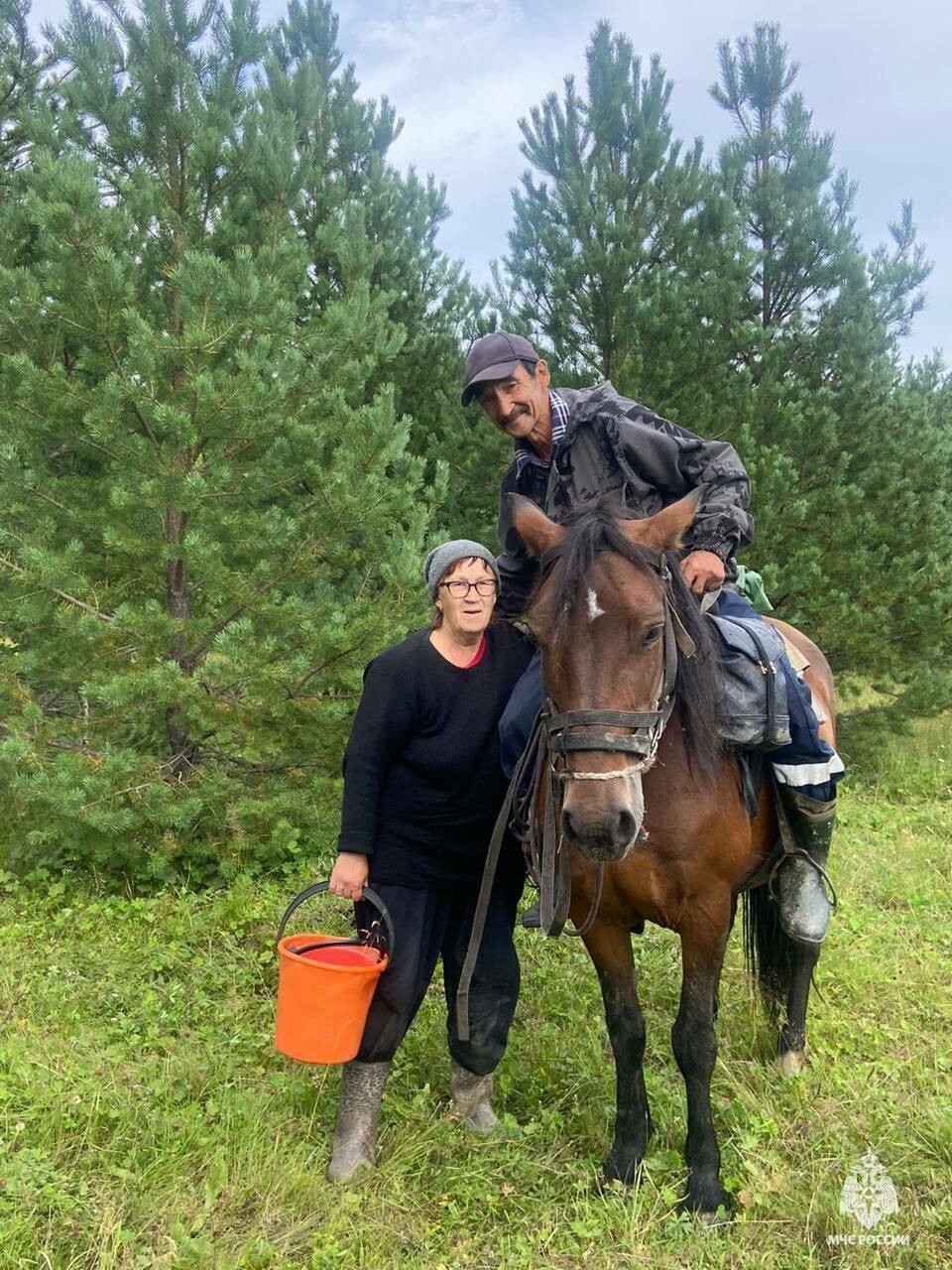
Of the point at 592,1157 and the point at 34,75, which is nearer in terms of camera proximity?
the point at 592,1157

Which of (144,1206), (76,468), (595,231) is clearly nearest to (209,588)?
(76,468)

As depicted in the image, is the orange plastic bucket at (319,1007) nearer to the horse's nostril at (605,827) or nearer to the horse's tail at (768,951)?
the horse's nostril at (605,827)

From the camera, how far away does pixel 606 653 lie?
2119 mm

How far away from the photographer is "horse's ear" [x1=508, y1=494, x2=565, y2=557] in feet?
7.86

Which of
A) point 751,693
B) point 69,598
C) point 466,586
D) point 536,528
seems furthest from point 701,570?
point 69,598

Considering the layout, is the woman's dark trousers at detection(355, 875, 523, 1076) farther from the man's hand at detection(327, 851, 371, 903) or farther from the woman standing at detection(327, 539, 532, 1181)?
the man's hand at detection(327, 851, 371, 903)

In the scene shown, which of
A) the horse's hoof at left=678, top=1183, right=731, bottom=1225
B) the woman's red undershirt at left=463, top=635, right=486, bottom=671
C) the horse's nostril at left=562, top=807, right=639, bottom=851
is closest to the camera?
the horse's nostril at left=562, top=807, right=639, bottom=851

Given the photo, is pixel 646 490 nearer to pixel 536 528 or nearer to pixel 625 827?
pixel 536 528

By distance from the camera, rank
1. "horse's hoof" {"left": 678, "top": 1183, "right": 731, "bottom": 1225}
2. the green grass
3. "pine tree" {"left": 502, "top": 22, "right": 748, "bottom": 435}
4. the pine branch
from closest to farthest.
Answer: the green grass, "horse's hoof" {"left": 678, "top": 1183, "right": 731, "bottom": 1225}, the pine branch, "pine tree" {"left": 502, "top": 22, "right": 748, "bottom": 435}

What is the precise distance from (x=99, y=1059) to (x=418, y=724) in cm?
179

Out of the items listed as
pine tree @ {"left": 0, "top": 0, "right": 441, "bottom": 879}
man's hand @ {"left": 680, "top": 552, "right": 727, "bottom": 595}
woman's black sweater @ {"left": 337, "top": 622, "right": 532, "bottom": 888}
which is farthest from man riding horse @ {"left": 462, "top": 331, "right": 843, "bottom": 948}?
pine tree @ {"left": 0, "top": 0, "right": 441, "bottom": 879}

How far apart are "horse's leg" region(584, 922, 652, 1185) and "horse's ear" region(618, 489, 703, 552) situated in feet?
4.12

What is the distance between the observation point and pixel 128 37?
15.6 ft

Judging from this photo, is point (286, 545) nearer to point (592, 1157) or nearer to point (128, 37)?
point (128, 37)
